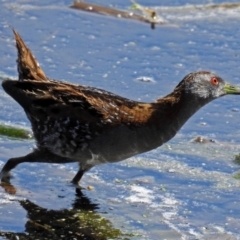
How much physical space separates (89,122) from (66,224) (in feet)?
3.46

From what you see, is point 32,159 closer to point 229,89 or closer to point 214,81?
point 214,81

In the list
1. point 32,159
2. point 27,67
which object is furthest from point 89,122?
point 27,67

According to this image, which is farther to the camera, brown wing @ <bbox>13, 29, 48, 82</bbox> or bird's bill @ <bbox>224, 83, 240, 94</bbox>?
bird's bill @ <bbox>224, 83, 240, 94</bbox>

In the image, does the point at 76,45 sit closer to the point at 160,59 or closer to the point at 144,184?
the point at 160,59

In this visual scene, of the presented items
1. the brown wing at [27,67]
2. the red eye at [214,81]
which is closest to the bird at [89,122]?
the brown wing at [27,67]

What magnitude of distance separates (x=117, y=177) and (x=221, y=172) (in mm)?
1015

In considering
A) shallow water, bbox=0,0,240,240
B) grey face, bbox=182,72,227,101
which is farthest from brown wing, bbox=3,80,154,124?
shallow water, bbox=0,0,240,240

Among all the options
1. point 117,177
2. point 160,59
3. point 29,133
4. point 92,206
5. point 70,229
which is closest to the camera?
point 70,229

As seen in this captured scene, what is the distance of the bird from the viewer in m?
8.69

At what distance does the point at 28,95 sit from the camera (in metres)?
8.84

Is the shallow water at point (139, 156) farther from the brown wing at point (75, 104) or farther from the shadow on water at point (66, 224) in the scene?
the brown wing at point (75, 104)

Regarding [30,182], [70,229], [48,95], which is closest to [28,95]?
[48,95]

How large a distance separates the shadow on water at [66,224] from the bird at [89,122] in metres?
0.52

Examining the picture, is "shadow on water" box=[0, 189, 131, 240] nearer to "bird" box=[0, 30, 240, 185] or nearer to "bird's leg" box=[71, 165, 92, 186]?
"bird's leg" box=[71, 165, 92, 186]
